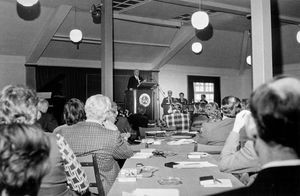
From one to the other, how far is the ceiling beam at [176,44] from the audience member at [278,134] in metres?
11.6

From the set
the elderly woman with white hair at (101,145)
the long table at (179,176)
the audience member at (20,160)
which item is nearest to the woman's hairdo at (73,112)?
the elderly woman with white hair at (101,145)

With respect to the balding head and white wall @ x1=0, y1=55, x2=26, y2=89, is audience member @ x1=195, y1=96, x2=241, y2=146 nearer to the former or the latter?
the balding head

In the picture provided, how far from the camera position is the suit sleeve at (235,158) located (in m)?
2.47

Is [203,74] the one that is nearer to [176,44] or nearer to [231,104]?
[176,44]

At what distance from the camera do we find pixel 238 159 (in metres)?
2.51

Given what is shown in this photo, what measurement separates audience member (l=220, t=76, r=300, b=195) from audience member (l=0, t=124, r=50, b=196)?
538 millimetres

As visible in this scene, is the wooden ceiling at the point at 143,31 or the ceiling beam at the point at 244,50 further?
the ceiling beam at the point at 244,50

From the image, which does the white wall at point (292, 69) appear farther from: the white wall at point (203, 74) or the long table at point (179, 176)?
the long table at point (179, 176)

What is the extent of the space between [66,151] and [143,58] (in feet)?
38.4

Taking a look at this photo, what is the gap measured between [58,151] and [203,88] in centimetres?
1350

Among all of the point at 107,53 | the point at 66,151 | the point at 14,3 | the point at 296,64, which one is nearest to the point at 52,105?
the point at 14,3

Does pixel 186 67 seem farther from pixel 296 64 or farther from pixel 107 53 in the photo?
pixel 107 53

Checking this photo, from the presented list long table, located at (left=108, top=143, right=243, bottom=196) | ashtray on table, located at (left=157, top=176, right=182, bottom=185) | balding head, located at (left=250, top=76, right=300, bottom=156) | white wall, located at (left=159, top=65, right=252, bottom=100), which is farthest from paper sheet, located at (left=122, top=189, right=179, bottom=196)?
white wall, located at (left=159, top=65, right=252, bottom=100)

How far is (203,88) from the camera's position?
15289 millimetres
